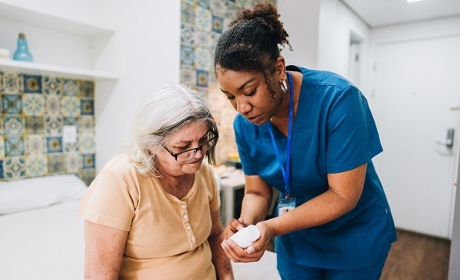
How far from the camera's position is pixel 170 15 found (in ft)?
7.84

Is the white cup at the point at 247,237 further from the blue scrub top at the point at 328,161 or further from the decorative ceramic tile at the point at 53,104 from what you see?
the decorative ceramic tile at the point at 53,104

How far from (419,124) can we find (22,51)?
12.8ft

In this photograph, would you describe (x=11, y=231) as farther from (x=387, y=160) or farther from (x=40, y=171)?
(x=387, y=160)

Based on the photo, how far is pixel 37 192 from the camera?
7.25 ft

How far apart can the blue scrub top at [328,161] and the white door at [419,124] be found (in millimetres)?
3026

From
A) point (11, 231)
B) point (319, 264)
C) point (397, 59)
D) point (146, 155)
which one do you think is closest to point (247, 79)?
point (146, 155)

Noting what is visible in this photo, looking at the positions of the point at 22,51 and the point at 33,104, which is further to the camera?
the point at 33,104

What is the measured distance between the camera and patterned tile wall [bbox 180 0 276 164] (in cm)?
278

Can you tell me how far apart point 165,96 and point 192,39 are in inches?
77.8

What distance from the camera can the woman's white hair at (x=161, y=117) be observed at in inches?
39.0

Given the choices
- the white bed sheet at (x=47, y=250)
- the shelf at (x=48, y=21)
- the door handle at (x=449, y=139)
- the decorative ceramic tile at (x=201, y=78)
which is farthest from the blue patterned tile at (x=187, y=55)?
the door handle at (x=449, y=139)

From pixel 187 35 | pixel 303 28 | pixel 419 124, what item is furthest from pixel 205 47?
pixel 419 124

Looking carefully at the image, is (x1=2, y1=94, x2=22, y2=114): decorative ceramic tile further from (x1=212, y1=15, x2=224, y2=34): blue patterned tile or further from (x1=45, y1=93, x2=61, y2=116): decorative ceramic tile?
(x1=212, y1=15, x2=224, y2=34): blue patterned tile

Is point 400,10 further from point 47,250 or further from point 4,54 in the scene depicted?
point 47,250
